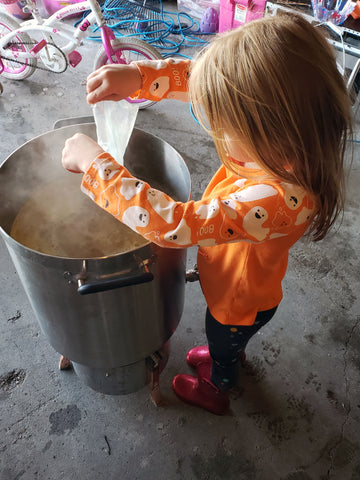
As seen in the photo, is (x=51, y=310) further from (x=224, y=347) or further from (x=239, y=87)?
(x=239, y=87)

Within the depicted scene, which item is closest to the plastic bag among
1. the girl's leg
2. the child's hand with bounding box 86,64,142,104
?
the child's hand with bounding box 86,64,142,104

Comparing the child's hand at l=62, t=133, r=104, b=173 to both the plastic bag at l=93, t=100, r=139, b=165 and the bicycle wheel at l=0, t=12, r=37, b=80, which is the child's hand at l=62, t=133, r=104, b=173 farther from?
the bicycle wheel at l=0, t=12, r=37, b=80

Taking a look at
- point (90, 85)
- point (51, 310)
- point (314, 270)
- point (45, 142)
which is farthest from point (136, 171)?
point (314, 270)

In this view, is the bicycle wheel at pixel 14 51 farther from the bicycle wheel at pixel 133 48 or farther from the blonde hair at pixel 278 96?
the blonde hair at pixel 278 96

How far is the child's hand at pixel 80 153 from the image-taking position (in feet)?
2.26

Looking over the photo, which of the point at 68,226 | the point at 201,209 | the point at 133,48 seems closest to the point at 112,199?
the point at 201,209

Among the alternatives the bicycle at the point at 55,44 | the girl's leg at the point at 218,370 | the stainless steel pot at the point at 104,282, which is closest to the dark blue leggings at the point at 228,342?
the girl's leg at the point at 218,370

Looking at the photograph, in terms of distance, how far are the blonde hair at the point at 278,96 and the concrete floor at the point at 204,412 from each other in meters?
0.97

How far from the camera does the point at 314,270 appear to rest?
70.2 inches

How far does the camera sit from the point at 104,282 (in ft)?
2.34

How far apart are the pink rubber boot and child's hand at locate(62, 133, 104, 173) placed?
0.91 m

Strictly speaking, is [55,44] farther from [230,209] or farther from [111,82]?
[230,209]

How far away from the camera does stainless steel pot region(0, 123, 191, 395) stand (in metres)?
0.73

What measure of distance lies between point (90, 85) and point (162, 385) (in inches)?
41.4
